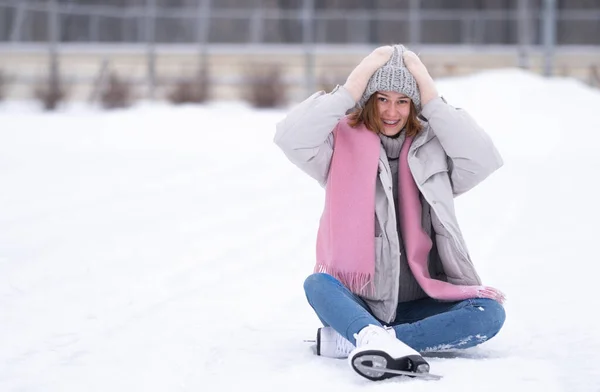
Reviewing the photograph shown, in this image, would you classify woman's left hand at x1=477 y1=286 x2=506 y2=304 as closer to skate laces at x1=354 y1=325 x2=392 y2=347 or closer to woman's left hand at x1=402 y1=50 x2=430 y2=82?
skate laces at x1=354 y1=325 x2=392 y2=347

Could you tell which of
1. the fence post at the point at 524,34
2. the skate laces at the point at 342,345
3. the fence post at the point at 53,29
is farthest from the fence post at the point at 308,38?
the skate laces at the point at 342,345

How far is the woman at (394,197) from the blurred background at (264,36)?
17405mm

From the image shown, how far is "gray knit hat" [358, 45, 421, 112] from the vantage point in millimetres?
3697

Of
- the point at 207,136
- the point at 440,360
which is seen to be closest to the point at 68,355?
the point at 440,360

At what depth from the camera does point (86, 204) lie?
320 inches

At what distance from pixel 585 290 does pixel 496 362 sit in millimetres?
1667

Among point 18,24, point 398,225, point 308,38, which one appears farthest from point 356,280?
point 18,24

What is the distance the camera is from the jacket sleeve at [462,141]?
3686 mm

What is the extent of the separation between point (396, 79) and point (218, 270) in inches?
87.1

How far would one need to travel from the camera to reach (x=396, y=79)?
3697 millimetres

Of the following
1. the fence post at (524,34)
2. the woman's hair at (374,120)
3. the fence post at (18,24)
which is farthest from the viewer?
the fence post at (18,24)

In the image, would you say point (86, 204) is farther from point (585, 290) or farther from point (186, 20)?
point (186, 20)

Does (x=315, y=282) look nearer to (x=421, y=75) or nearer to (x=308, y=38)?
(x=421, y=75)

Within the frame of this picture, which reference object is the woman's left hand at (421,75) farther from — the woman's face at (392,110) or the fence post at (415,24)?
the fence post at (415,24)
